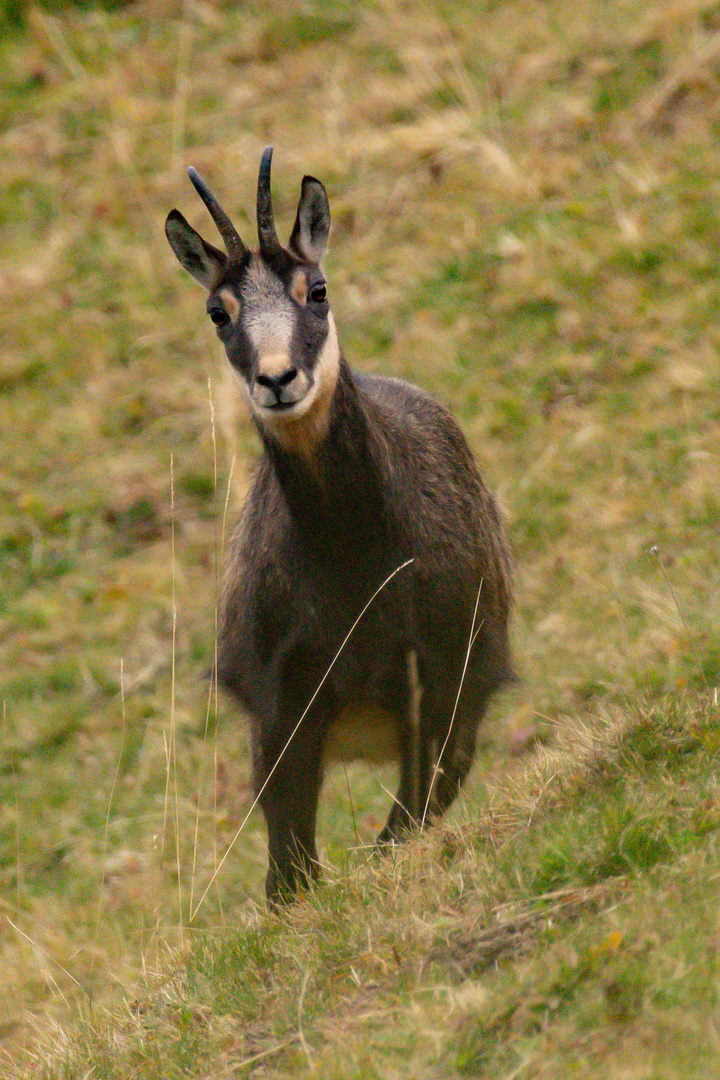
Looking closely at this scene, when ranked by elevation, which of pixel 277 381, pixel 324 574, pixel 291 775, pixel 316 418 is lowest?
pixel 291 775

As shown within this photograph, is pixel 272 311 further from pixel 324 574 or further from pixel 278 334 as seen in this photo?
pixel 324 574

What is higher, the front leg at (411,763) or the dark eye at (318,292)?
the dark eye at (318,292)

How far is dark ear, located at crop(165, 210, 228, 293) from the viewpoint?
15.8ft

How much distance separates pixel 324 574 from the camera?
4.76m

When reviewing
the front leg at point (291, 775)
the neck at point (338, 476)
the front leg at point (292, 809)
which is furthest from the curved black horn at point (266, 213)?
the front leg at point (292, 809)

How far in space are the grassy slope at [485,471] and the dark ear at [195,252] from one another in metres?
0.62

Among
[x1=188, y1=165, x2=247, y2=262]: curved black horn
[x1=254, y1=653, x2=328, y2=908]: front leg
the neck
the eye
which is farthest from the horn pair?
[x1=254, y1=653, x2=328, y2=908]: front leg

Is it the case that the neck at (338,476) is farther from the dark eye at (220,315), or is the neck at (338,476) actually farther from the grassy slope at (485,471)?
the grassy slope at (485,471)

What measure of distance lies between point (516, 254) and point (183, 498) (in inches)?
106

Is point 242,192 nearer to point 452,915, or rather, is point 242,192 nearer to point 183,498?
point 183,498

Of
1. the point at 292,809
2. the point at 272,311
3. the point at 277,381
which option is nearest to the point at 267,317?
the point at 272,311

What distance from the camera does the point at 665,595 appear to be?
635cm

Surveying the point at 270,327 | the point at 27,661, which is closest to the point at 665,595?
the point at 270,327

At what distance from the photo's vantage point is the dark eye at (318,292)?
4.70 m
